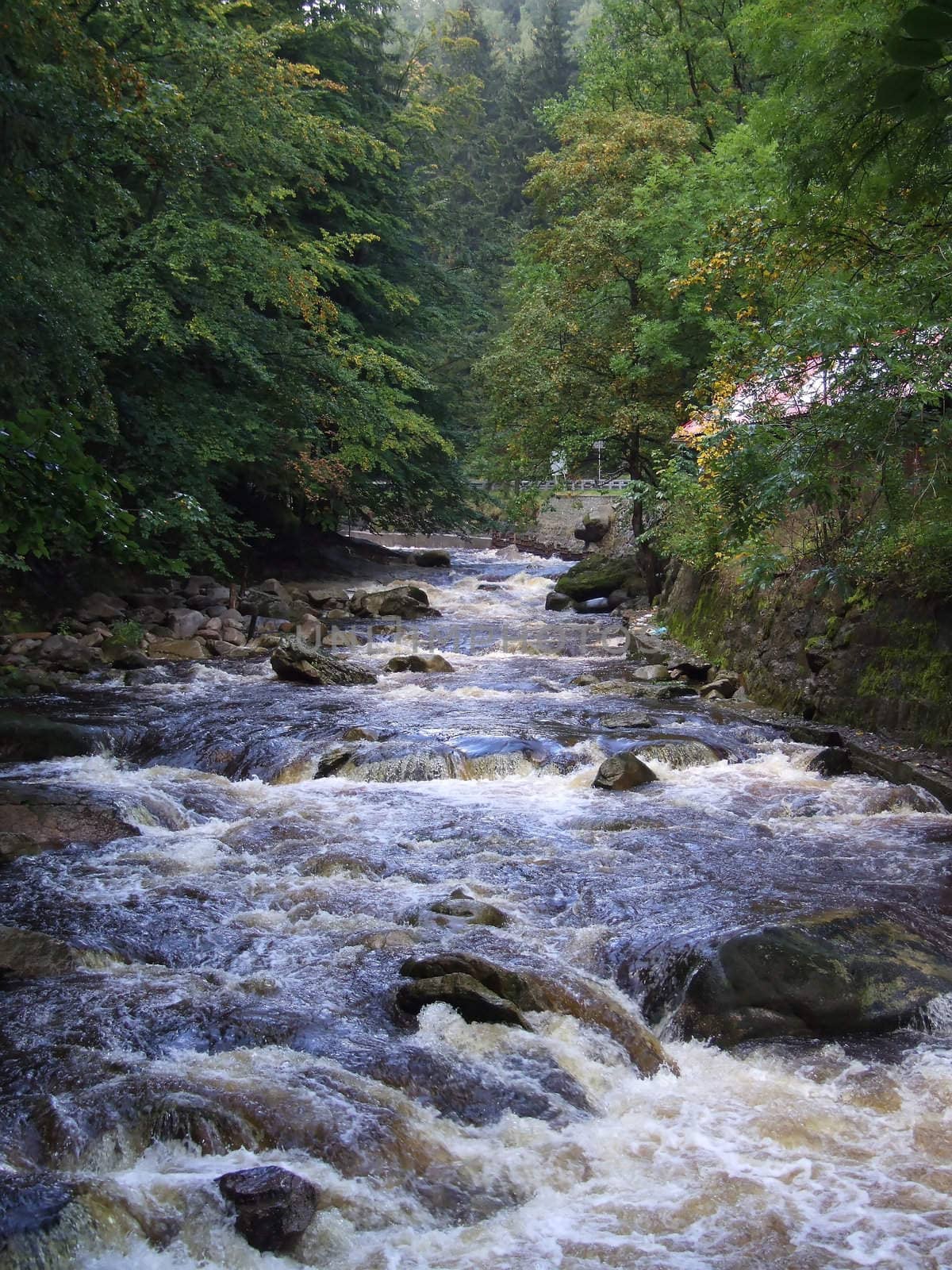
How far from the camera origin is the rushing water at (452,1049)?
380 cm

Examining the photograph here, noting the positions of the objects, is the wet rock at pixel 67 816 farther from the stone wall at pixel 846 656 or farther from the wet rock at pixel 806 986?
the stone wall at pixel 846 656

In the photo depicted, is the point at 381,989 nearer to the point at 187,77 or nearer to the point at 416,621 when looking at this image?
the point at 187,77

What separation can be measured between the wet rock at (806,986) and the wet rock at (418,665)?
9.84 m

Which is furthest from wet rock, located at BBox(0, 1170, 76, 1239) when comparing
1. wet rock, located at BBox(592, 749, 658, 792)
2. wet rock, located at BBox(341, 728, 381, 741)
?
wet rock, located at BBox(341, 728, 381, 741)

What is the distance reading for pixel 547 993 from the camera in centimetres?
544

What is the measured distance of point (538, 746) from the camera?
1055cm

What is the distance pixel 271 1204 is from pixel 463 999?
1705 mm

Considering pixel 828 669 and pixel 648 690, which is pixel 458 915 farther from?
pixel 648 690

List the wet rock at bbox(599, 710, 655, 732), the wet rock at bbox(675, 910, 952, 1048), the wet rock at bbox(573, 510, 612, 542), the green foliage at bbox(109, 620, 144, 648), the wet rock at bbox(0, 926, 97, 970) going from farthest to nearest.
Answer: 1. the wet rock at bbox(573, 510, 612, 542)
2. the green foliage at bbox(109, 620, 144, 648)
3. the wet rock at bbox(599, 710, 655, 732)
4. the wet rock at bbox(0, 926, 97, 970)
5. the wet rock at bbox(675, 910, 952, 1048)

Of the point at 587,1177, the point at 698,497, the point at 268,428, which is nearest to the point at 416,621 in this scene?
the point at 268,428

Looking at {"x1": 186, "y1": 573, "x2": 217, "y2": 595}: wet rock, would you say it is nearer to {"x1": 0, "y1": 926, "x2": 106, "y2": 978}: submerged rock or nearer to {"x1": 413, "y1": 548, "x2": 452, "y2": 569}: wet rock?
{"x1": 413, "y1": 548, "x2": 452, "y2": 569}: wet rock

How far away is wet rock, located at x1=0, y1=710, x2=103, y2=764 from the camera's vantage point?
10312mm

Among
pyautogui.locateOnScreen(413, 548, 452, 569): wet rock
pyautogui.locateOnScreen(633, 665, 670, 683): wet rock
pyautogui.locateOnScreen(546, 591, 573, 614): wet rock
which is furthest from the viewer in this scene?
pyautogui.locateOnScreen(413, 548, 452, 569): wet rock

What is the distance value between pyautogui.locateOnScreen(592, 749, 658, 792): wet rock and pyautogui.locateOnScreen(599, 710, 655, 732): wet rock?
1.53 meters
